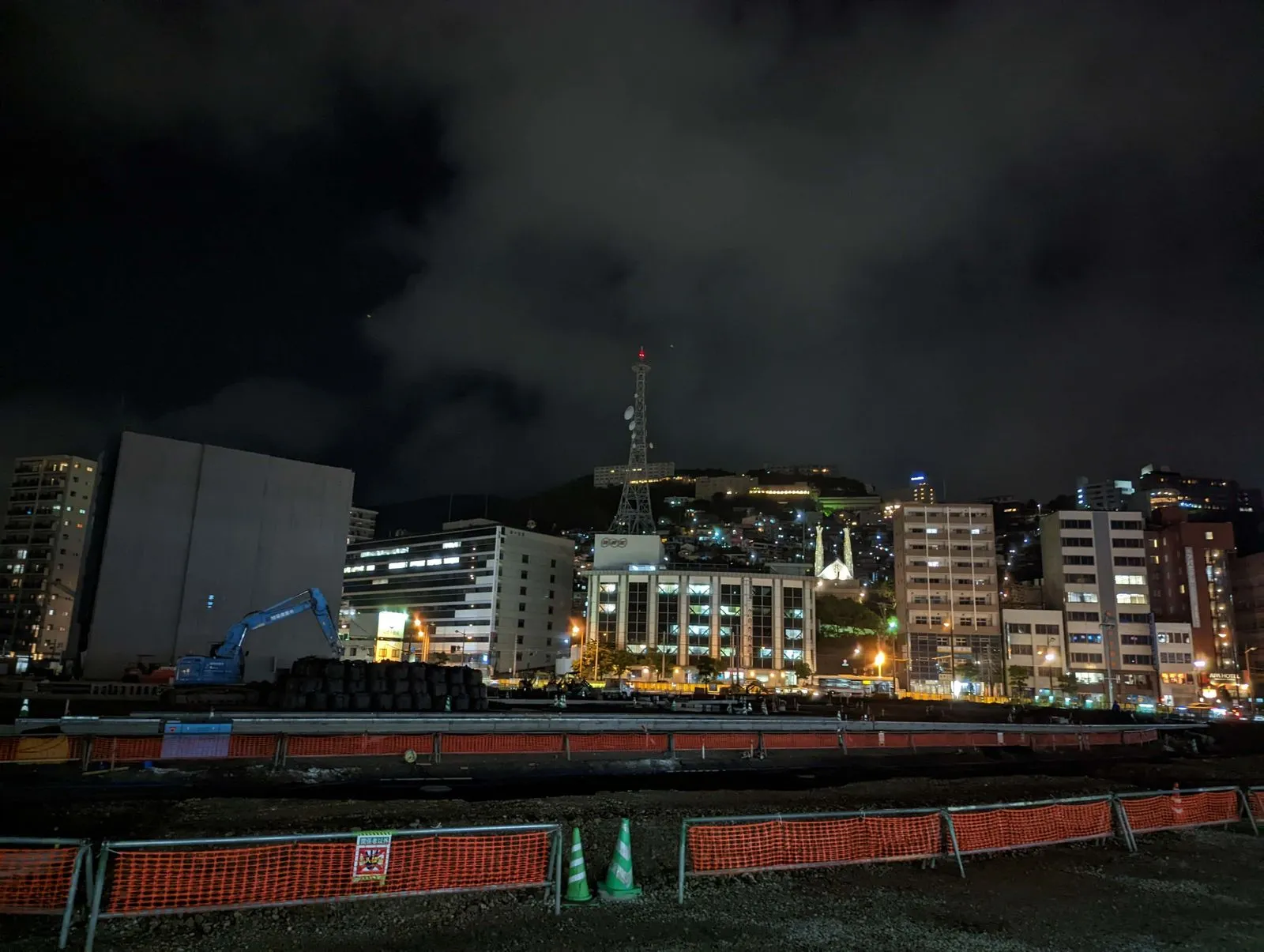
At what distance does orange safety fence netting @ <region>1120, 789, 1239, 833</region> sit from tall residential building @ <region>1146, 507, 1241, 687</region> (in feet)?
327

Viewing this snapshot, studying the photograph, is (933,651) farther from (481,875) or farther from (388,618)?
(481,875)

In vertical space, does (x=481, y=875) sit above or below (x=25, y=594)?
below

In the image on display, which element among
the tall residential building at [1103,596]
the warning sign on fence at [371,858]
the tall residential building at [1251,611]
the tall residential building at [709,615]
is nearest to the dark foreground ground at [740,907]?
the warning sign on fence at [371,858]

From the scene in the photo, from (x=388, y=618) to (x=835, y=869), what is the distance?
11238 centimetres

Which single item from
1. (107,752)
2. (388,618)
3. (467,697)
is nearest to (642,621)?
(388,618)

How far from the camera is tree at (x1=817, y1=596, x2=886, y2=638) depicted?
5566 inches

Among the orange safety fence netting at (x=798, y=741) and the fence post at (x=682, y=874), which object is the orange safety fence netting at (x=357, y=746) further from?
the fence post at (x=682, y=874)

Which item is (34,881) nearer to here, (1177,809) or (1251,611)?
(1177,809)

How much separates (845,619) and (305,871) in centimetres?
14617

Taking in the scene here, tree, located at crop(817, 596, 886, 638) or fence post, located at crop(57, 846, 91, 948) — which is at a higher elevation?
tree, located at crop(817, 596, 886, 638)

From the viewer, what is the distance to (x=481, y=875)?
10.2 metres

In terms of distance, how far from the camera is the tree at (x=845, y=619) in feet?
464

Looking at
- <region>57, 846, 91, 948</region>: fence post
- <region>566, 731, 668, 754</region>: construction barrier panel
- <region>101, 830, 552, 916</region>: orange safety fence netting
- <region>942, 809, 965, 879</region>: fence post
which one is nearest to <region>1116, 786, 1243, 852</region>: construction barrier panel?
<region>942, 809, 965, 879</region>: fence post

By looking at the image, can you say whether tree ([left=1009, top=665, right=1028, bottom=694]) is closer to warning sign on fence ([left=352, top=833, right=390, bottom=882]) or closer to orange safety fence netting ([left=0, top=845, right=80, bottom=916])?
warning sign on fence ([left=352, top=833, right=390, bottom=882])
